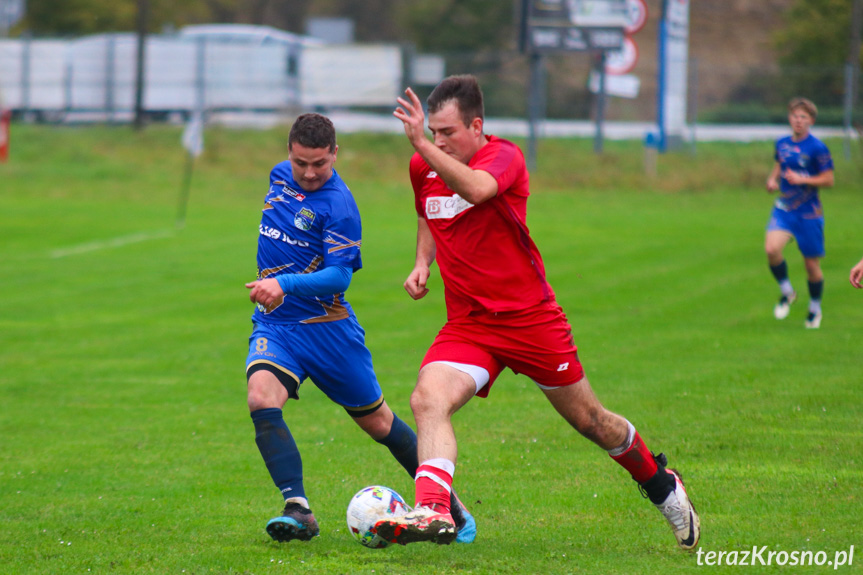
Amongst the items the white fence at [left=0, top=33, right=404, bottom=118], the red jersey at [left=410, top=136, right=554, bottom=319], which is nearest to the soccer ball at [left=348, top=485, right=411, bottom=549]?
the red jersey at [left=410, top=136, right=554, bottom=319]

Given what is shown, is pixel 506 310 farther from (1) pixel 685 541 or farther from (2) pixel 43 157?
(2) pixel 43 157

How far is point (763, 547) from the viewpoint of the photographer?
17.6 ft

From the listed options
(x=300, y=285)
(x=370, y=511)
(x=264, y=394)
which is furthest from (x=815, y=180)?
(x=370, y=511)

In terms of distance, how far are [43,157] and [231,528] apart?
1203 inches

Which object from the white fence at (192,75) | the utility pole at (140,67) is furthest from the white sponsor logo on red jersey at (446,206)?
the white fence at (192,75)

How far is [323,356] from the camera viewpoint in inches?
229

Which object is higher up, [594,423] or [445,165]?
[445,165]

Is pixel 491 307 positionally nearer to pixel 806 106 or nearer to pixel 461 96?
pixel 461 96

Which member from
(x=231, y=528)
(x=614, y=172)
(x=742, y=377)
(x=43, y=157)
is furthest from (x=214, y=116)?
(x=231, y=528)

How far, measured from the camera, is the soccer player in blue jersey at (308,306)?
18.2ft

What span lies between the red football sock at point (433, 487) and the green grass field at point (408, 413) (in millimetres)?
480

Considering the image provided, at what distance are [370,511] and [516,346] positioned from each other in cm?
103

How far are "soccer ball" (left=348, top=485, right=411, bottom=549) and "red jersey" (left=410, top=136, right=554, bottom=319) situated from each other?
95cm

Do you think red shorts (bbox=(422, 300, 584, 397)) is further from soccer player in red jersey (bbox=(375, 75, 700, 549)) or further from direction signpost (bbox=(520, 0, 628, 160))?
direction signpost (bbox=(520, 0, 628, 160))
